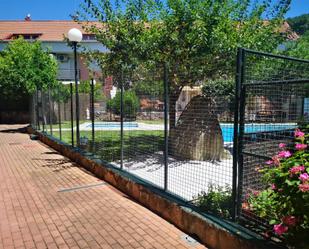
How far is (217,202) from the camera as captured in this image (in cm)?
423

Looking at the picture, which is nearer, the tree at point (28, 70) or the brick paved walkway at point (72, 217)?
the brick paved walkway at point (72, 217)

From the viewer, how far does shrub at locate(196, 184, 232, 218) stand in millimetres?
4055

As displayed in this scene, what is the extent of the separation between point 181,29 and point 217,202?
5.73m

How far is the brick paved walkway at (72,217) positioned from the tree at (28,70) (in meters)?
11.2

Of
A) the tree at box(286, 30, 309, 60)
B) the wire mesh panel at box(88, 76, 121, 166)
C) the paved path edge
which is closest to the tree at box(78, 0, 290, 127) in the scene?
the wire mesh panel at box(88, 76, 121, 166)

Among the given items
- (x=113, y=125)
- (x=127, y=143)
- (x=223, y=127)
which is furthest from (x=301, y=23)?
(x=223, y=127)

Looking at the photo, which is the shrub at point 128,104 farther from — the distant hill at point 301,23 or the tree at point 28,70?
the distant hill at point 301,23

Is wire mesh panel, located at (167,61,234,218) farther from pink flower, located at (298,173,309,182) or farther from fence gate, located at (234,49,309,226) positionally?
pink flower, located at (298,173,309,182)

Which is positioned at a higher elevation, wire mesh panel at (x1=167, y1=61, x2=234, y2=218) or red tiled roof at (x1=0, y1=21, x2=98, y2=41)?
red tiled roof at (x1=0, y1=21, x2=98, y2=41)

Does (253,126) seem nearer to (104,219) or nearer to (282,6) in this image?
(104,219)

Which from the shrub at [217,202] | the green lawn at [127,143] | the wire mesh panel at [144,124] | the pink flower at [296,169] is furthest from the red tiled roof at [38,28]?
the pink flower at [296,169]

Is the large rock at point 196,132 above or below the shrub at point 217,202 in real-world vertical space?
above

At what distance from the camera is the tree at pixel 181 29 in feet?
27.8

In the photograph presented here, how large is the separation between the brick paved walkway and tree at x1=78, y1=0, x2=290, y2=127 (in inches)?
123
